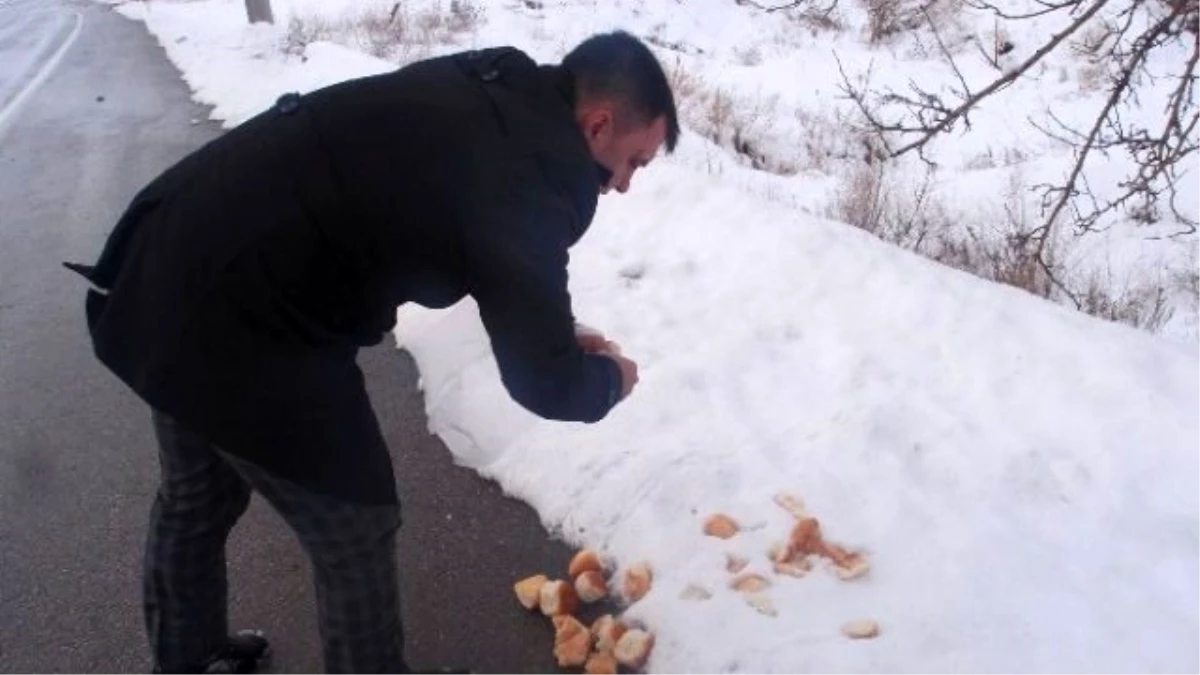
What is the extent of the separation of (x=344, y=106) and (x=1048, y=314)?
3.34 meters

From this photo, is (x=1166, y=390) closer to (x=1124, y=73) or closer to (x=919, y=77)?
(x=1124, y=73)

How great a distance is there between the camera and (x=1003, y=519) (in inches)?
126

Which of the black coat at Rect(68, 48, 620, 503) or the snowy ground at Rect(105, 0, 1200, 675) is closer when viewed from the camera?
the black coat at Rect(68, 48, 620, 503)

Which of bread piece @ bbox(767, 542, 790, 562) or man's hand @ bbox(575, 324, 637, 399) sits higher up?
man's hand @ bbox(575, 324, 637, 399)

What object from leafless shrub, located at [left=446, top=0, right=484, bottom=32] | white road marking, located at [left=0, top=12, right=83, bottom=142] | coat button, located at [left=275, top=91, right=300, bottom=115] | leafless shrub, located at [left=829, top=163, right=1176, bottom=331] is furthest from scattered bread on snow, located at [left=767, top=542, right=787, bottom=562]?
leafless shrub, located at [left=446, top=0, right=484, bottom=32]

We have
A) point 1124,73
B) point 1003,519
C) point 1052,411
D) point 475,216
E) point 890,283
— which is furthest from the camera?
point 890,283

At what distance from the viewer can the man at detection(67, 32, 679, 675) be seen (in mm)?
1800

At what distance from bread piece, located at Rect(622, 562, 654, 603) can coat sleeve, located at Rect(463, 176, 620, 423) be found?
4.03 ft

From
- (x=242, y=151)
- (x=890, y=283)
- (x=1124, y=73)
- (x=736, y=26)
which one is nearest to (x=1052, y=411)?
(x=890, y=283)

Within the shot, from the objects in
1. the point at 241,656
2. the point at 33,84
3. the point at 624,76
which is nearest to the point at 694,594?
the point at 241,656

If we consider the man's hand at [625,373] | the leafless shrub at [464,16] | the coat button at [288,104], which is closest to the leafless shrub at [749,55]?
the leafless shrub at [464,16]

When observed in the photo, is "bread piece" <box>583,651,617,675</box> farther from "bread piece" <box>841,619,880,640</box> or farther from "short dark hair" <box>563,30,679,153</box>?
"short dark hair" <box>563,30,679,153</box>

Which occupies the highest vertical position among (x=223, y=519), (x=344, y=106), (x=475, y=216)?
(x=344, y=106)

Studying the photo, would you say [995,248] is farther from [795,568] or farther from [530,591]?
[530,591]
